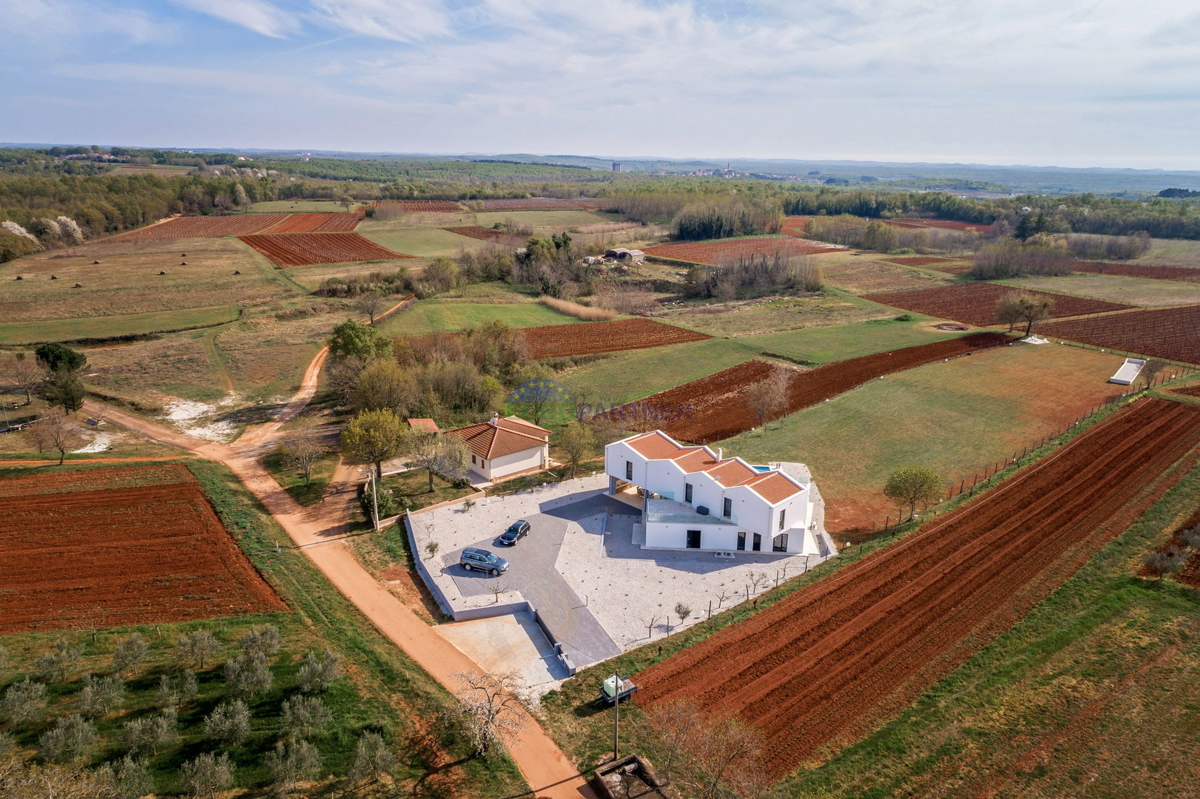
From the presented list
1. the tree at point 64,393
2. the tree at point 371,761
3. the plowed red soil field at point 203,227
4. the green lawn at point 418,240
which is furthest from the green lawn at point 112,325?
the tree at point 371,761

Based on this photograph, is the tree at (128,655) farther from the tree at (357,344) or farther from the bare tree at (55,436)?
the tree at (357,344)

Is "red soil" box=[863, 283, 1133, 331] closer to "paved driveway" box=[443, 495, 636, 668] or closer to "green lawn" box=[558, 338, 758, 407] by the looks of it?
"green lawn" box=[558, 338, 758, 407]

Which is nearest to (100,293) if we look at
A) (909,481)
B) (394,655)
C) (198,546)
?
(198,546)

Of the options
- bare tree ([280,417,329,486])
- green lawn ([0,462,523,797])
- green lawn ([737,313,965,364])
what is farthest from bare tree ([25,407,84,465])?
green lawn ([737,313,965,364])

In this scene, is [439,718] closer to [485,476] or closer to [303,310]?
[485,476]

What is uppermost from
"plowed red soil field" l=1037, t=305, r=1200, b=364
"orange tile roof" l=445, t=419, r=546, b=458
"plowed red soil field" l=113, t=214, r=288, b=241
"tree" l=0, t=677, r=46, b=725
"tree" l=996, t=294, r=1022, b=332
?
"plowed red soil field" l=113, t=214, r=288, b=241

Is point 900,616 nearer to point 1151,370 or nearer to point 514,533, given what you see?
point 514,533
